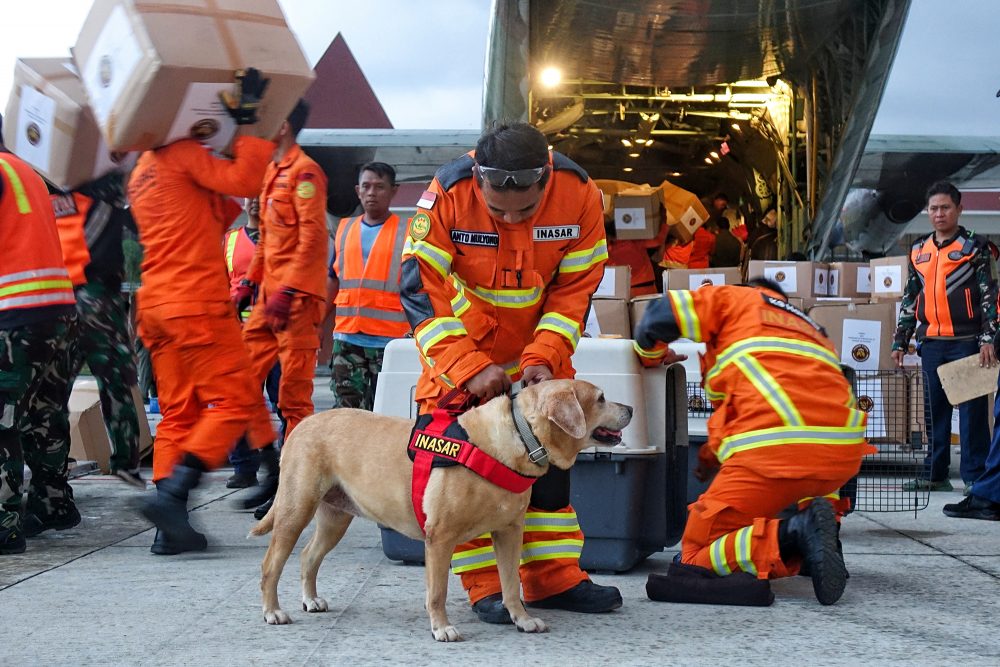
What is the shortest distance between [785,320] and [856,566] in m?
1.12

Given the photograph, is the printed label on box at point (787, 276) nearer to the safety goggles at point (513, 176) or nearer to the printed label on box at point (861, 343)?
the printed label on box at point (861, 343)

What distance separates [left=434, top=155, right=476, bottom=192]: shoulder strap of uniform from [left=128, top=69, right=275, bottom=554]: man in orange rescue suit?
126 centimetres

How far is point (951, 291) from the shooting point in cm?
640

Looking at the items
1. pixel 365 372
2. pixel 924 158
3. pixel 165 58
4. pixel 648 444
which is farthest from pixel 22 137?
pixel 924 158

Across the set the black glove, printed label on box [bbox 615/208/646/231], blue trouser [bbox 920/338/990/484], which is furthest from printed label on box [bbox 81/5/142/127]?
printed label on box [bbox 615/208/646/231]

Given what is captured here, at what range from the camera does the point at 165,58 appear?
423 cm

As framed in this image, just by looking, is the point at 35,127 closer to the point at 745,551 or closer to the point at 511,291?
the point at 511,291

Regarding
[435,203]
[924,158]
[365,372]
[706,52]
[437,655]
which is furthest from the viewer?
[924,158]

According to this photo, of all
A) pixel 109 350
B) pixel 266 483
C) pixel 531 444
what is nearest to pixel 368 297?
pixel 266 483

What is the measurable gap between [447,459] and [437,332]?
0.43 meters

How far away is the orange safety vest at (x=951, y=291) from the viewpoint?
635 cm

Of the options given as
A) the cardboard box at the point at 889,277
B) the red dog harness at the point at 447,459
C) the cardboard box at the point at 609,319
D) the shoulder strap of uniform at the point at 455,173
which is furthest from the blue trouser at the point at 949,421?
the red dog harness at the point at 447,459

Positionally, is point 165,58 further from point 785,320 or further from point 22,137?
point 785,320

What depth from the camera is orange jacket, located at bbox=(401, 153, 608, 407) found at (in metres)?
3.38
